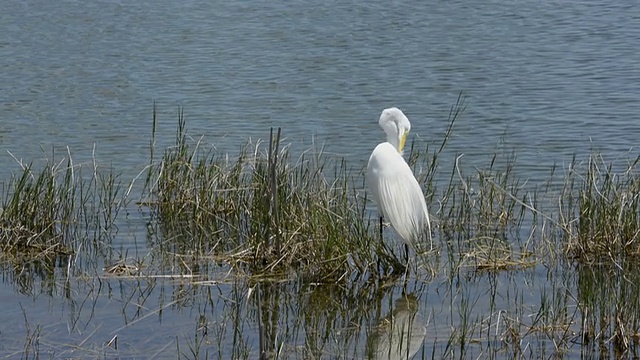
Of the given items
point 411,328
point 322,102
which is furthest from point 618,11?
point 411,328

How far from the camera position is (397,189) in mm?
6289

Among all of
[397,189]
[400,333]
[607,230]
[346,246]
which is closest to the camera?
[400,333]

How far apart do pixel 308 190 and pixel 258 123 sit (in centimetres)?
429

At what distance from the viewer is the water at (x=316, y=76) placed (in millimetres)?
9773

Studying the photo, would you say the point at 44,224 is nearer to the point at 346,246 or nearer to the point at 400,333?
the point at 346,246

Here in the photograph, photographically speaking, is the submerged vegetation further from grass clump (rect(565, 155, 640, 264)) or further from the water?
the water

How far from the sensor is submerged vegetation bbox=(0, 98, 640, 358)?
4809 mm

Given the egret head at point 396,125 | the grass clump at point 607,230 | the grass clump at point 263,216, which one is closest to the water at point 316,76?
the grass clump at point 263,216

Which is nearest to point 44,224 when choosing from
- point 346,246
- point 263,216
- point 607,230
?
point 263,216

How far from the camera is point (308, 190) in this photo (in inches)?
247

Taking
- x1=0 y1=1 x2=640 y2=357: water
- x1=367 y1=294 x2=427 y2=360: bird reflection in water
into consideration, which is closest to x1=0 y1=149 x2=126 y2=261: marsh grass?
x1=0 y1=1 x2=640 y2=357: water

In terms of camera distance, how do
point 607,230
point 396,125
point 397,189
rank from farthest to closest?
point 396,125
point 397,189
point 607,230

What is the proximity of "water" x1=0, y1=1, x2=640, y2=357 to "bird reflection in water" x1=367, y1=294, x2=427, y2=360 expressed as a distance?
1.56 m

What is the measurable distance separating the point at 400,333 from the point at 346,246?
758mm
